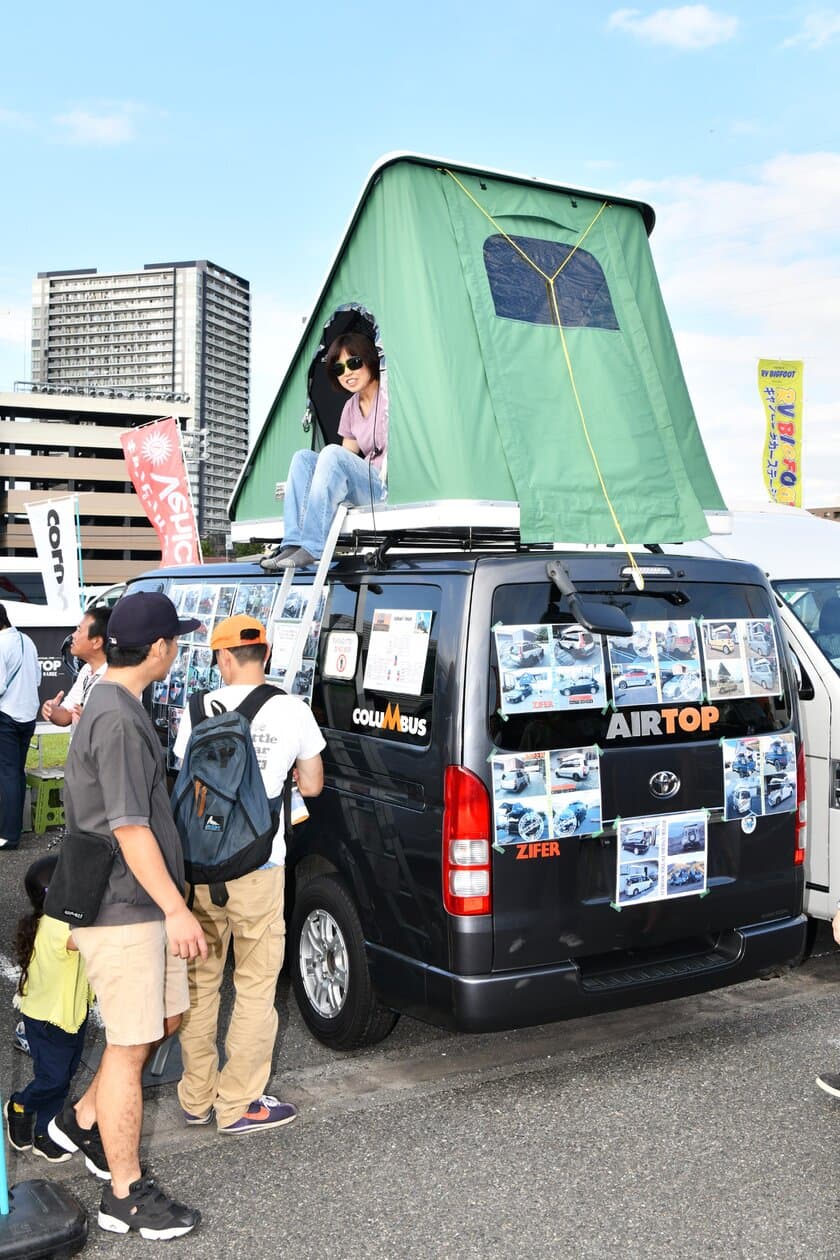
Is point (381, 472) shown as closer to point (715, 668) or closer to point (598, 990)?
point (715, 668)

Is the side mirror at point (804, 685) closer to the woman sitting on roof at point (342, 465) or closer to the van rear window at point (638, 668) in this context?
the van rear window at point (638, 668)

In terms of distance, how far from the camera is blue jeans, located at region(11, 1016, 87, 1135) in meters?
3.65

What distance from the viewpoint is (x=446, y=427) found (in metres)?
4.53

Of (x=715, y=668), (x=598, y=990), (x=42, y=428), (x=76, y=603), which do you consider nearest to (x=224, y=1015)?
(x=598, y=990)

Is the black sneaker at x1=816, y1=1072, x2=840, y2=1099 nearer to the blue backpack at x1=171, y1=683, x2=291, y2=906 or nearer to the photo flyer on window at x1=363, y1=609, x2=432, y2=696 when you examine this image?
the photo flyer on window at x1=363, y1=609, x2=432, y2=696

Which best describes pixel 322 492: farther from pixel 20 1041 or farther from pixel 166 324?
pixel 166 324

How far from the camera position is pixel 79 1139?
3674 millimetres

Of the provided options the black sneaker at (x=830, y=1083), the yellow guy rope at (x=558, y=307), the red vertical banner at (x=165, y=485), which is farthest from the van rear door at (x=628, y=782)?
the red vertical banner at (x=165, y=485)

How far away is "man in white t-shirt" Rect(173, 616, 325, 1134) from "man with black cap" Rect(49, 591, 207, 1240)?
23.2 inches

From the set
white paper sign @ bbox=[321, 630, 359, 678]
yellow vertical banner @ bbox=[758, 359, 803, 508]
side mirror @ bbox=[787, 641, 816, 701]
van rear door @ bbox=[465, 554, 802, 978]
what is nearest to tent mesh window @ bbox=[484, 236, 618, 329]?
van rear door @ bbox=[465, 554, 802, 978]

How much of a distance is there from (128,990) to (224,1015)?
6.61 feet

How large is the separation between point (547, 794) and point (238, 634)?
120 cm

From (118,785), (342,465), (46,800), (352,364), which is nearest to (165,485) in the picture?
(46,800)

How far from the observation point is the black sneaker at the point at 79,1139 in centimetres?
358
